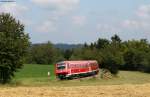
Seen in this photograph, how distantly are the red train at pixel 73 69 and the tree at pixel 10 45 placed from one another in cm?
1860

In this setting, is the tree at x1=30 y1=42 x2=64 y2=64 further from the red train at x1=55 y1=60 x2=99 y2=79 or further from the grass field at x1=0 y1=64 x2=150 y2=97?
the grass field at x1=0 y1=64 x2=150 y2=97

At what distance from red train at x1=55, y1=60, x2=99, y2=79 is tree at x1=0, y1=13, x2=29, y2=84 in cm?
1860

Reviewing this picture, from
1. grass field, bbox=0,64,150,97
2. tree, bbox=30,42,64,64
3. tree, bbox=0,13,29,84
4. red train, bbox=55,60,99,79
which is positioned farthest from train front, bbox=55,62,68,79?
tree, bbox=30,42,64,64

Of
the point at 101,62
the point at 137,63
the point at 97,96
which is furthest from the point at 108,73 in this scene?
the point at 97,96

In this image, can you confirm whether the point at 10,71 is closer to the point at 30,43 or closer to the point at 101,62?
the point at 30,43

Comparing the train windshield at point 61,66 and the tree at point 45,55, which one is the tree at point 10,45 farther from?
the tree at point 45,55

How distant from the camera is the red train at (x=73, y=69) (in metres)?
66.8

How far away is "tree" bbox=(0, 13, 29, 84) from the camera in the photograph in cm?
4734

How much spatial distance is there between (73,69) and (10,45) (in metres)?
22.4

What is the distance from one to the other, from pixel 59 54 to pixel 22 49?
13274 centimetres

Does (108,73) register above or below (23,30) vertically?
below

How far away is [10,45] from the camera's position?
4738 cm

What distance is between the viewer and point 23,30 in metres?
48.7

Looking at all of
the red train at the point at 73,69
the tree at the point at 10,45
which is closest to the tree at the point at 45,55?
the red train at the point at 73,69
